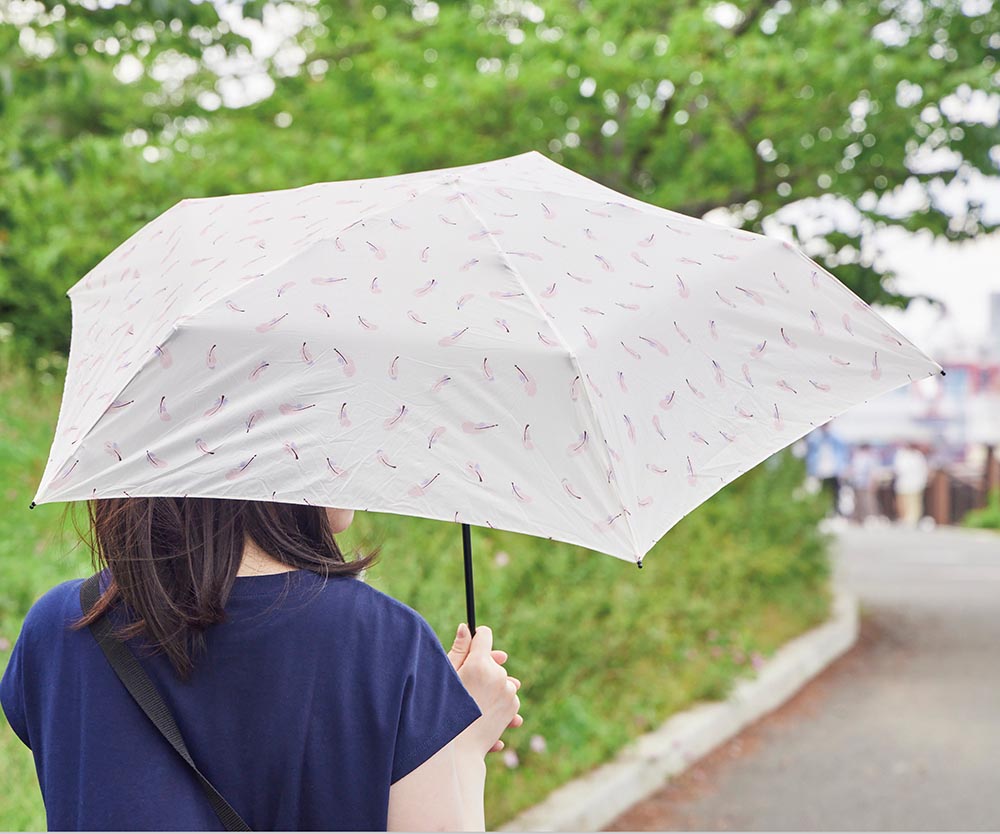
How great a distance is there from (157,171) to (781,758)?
5.81 metres

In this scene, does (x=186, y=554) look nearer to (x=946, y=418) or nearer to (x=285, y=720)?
(x=285, y=720)

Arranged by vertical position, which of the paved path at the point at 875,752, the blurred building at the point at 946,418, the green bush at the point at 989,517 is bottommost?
the blurred building at the point at 946,418

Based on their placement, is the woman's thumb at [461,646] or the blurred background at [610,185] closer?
the woman's thumb at [461,646]

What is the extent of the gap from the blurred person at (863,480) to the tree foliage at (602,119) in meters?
33.0

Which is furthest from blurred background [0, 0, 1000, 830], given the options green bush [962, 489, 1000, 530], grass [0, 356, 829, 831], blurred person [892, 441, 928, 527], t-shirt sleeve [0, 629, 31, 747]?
blurred person [892, 441, 928, 527]

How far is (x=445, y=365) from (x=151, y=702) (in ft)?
2.01

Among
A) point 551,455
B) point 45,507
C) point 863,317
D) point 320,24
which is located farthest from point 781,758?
point 320,24

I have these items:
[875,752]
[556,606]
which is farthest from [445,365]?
[875,752]

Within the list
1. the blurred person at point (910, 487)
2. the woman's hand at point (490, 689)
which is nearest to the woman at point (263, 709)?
the woman's hand at point (490, 689)

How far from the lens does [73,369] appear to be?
2086 millimetres

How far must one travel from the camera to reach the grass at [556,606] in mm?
5375

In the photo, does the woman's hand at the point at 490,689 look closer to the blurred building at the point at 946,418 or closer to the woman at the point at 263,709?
the woman at the point at 263,709

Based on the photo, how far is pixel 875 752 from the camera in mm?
6949

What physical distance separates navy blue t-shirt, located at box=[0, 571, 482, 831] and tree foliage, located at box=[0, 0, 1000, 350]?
21.8 ft
